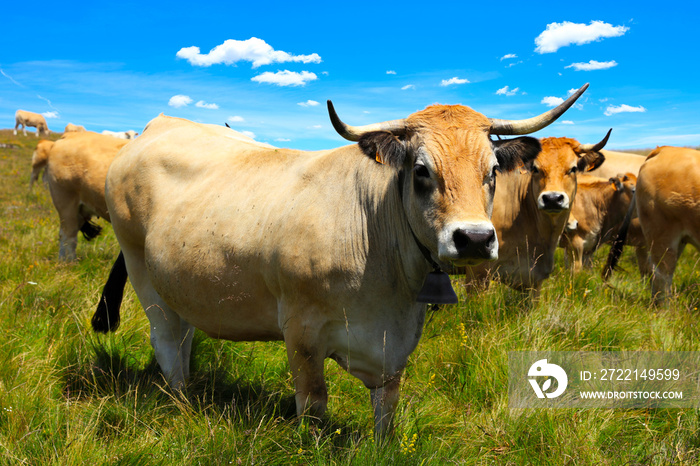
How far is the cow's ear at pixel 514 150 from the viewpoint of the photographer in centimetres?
309

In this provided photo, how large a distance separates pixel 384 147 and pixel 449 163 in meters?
0.40

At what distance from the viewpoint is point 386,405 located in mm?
3270

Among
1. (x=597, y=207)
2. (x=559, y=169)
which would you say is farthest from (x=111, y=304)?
(x=597, y=207)

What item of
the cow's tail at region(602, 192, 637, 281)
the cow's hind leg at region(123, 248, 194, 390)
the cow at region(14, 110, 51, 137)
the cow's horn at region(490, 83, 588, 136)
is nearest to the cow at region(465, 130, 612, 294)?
the cow's tail at region(602, 192, 637, 281)

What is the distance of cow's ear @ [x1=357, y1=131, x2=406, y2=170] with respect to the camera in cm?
278

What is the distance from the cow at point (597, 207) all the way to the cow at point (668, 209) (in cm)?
209

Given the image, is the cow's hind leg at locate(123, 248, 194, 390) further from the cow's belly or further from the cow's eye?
the cow's eye

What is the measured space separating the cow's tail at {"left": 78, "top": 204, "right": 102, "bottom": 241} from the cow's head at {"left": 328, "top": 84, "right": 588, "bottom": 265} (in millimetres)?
7255

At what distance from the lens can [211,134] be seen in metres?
4.43

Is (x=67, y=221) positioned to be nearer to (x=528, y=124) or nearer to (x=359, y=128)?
(x=359, y=128)

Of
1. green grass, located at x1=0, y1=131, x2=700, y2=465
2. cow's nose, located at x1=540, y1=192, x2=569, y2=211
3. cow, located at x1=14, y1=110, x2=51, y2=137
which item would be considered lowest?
green grass, located at x1=0, y1=131, x2=700, y2=465

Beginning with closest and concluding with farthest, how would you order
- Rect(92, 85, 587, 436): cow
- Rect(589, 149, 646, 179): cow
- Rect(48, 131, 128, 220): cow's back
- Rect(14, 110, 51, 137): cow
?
1. Rect(92, 85, 587, 436): cow
2. Rect(48, 131, 128, 220): cow's back
3. Rect(589, 149, 646, 179): cow
4. Rect(14, 110, 51, 137): cow

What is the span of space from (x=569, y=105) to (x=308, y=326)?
7.04 ft

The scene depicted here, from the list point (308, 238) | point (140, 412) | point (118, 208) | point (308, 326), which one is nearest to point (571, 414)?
point (308, 326)
